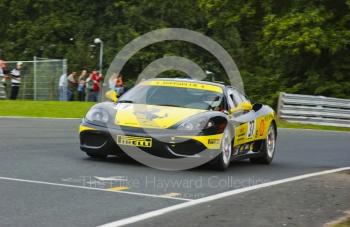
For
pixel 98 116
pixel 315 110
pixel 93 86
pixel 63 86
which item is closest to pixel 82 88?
pixel 93 86

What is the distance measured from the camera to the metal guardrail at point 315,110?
91.4 ft

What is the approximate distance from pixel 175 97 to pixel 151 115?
94 cm

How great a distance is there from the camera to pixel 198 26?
5209 cm

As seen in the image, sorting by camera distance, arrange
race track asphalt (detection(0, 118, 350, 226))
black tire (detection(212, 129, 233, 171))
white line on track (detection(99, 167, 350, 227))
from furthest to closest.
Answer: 1. black tire (detection(212, 129, 233, 171))
2. race track asphalt (detection(0, 118, 350, 226))
3. white line on track (detection(99, 167, 350, 227))

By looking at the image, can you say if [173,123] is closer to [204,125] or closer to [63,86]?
[204,125]

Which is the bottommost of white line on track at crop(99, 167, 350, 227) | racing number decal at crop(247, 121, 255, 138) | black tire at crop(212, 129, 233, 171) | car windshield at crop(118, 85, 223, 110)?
white line on track at crop(99, 167, 350, 227)

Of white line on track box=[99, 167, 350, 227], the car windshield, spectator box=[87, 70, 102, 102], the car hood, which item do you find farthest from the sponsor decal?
spectator box=[87, 70, 102, 102]

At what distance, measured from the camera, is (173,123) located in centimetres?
1073

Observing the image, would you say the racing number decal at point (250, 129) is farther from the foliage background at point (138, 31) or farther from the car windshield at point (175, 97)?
the foliage background at point (138, 31)

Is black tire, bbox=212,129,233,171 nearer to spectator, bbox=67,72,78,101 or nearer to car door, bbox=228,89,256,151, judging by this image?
car door, bbox=228,89,256,151

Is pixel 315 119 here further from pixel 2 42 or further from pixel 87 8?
pixel 2 42

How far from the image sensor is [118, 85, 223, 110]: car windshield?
1155 cm

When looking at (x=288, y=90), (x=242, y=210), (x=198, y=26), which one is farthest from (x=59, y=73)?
(x=242, y=210)

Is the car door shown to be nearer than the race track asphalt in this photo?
No
